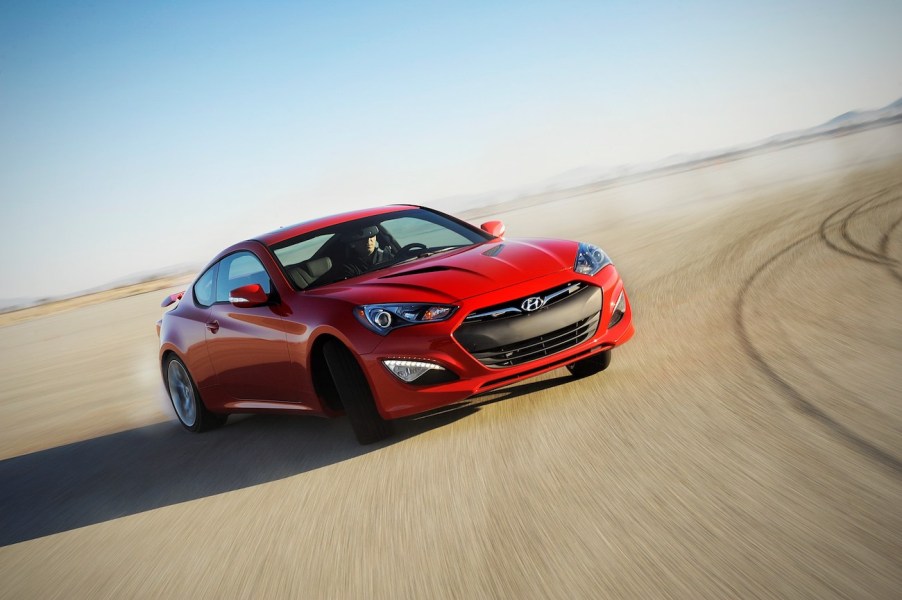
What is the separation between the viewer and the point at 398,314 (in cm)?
498

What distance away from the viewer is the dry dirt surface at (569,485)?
298 cm

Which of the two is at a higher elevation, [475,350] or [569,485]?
[475,350]

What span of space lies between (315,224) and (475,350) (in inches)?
93.5

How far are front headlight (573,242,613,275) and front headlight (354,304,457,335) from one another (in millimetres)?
951

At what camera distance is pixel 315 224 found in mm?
6727

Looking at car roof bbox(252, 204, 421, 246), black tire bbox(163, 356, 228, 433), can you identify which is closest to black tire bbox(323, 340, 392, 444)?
car roof bbox(252, 204, 421, 246)

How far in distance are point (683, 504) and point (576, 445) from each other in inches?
42.2

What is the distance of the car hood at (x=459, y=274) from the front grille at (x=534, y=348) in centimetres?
35

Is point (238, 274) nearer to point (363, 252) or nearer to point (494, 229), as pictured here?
point (363, 252)

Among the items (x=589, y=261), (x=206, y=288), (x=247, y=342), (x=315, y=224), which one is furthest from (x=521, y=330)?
(x=206, y=288)

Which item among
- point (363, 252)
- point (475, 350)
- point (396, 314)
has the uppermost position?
point (363, 252)

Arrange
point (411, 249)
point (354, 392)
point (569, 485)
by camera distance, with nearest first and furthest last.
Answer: point (569, 485), point (354, 392), point (411, 249)

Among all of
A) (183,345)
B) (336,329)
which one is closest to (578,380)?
(336,329)

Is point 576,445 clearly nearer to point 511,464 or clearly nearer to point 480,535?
point 511,464
